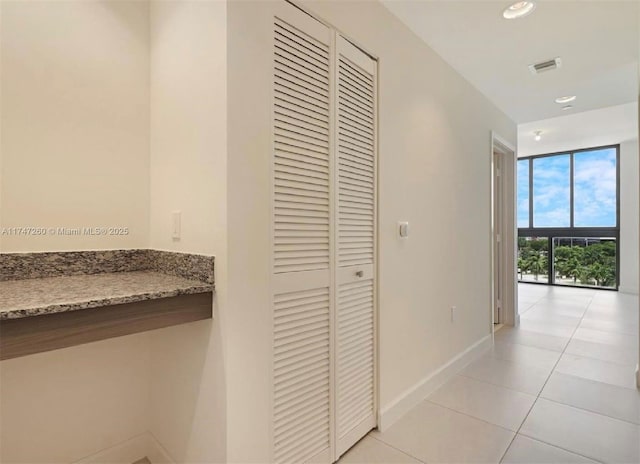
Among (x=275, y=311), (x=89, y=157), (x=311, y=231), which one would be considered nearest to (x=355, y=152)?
(x=311, y=231)

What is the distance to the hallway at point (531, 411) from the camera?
1.81m

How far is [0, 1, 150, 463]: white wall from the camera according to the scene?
4.66 ft

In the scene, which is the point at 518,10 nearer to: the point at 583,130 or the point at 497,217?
the point at 497,217

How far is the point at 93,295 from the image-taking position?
1.13 m

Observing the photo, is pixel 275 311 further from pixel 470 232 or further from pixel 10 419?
pixel 470 232

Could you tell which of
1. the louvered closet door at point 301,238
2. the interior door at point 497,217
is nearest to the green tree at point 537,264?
the interior door at point 497,217

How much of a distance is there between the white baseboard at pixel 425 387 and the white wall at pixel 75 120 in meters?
1.73

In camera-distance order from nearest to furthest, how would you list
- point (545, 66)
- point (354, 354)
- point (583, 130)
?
point (354, 354), point (545, 66), point (583, 130)

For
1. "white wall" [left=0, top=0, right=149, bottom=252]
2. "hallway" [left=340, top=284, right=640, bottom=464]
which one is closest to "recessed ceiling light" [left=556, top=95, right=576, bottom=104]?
"hallway" [left=340, top=284, right=640, bottom=464]

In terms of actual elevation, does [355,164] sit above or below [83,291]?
above

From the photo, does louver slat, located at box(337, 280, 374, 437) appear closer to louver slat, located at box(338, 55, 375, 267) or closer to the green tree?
louver slat, located at box(338, 55, 375, 267)

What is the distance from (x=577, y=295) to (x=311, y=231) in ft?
22.1

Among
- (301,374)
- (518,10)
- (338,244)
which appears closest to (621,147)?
(518,10)

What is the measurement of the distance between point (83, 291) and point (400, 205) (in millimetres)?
1724
